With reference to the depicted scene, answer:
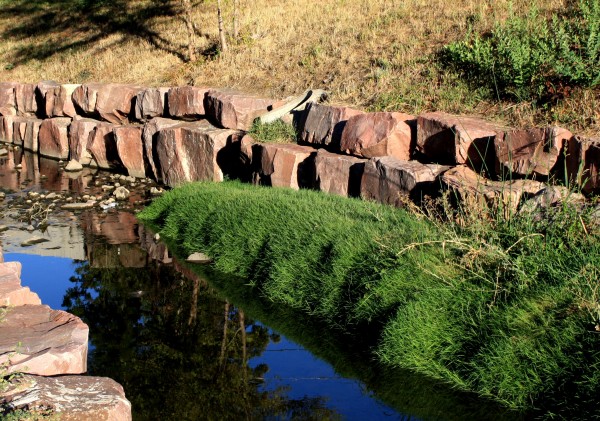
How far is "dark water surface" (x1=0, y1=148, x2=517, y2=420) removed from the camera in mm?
6180

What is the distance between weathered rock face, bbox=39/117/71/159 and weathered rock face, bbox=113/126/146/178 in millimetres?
Result: 2943

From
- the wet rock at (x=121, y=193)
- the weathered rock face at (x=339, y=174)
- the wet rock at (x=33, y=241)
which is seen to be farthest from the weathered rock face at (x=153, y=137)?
the weathered rock face at (x=339, y=174)

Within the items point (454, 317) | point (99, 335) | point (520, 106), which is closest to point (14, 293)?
point (99, 335)

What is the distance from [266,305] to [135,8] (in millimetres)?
19825

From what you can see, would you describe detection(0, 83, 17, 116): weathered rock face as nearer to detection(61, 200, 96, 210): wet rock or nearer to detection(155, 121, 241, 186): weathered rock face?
detection(155, 121, 241, 186): weathered rock face

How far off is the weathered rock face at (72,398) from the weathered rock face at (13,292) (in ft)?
5.12

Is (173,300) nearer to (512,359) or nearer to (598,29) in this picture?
(512,359)

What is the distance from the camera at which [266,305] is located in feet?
27.7

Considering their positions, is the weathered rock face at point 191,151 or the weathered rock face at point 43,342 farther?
the weathered rock face at point 191,151

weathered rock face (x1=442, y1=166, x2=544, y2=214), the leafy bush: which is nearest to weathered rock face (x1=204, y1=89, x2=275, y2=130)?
the leafy bush

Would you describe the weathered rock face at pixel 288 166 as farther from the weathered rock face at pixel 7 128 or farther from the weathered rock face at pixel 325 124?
the weathered rock face at pixel 7 128

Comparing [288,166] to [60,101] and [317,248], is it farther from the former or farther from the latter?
[60,101]

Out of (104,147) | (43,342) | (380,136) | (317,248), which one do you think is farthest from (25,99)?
(43,342)

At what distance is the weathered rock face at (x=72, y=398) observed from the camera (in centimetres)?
461
